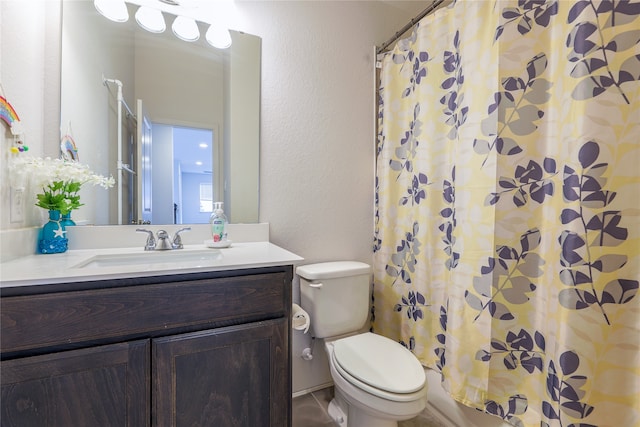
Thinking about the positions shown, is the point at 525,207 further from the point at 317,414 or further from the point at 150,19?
the point at 150,19

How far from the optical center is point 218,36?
1433mm

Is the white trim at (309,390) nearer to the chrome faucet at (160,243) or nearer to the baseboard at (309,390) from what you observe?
the baseboard at (309,390)

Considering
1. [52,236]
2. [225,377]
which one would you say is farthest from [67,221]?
[225,377]

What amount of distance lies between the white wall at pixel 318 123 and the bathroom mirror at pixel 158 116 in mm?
110

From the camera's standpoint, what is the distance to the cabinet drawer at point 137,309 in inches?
28.0

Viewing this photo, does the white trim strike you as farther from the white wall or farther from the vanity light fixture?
the vanity light fixture

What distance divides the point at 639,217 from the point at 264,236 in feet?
4.59

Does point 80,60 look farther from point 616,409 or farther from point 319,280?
point 616,409

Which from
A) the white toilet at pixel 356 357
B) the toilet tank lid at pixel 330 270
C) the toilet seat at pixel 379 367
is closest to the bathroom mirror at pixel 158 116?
the toilet tank lid at pixel 330 270

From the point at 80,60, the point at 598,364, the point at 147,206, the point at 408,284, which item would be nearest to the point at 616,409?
the point at 598,364

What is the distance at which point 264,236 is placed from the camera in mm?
1504

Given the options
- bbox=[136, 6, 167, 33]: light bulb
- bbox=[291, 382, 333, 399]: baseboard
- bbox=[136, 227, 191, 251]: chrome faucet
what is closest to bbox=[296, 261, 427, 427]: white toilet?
bbox=[291, 382, 333, 399]: baseboard

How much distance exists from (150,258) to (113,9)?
1132 mm

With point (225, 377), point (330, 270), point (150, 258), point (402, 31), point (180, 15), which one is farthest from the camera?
point (402, 31)
